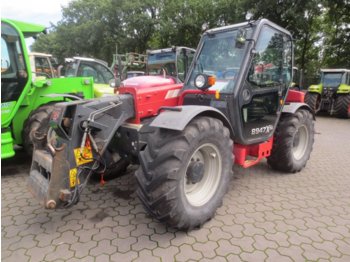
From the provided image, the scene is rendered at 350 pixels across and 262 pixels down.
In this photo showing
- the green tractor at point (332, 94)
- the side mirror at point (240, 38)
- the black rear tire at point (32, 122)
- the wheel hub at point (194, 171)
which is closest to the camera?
the wheel hub at point (194, 171)

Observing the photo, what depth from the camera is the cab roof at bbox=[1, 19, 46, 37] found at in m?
5.01

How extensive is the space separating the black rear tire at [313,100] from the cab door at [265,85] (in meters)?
8.86

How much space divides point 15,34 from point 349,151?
725cm

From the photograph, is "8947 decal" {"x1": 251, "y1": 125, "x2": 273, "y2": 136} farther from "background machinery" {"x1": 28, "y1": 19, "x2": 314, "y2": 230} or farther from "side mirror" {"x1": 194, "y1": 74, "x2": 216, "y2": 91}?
"side mirror" {"x1": 194, "y1": 74, "x2": 216, "y2": 91}

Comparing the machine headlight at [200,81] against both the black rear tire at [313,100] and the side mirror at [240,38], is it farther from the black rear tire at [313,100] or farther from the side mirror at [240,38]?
the black rear tire at [313,100]

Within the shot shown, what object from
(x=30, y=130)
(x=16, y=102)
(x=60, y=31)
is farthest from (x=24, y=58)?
(x=60, y=31)

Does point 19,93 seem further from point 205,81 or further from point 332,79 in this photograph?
point 332,79

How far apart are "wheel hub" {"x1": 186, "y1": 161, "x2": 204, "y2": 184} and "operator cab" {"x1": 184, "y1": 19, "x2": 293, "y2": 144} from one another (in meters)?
0.82

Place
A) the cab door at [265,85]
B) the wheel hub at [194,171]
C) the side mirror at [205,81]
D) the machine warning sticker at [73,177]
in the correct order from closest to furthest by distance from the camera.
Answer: the machine warning sticker at [73,177] → the wheel hub at [194,171] → the side mirror at [205,81] → the cab door at [265,85]

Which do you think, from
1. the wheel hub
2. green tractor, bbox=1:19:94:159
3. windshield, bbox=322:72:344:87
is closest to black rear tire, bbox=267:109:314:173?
the wheel hub

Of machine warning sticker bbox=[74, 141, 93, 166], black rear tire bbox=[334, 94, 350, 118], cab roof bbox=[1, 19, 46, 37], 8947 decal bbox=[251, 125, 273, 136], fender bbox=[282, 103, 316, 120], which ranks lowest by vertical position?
black rear tire bbox=[334, 94, 350, 118]

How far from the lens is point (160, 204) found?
2582mm

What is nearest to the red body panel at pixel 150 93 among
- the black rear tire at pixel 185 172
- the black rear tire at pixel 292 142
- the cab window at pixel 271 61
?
the black rear tire at pixel 185 172

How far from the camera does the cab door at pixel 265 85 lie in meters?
3.62
